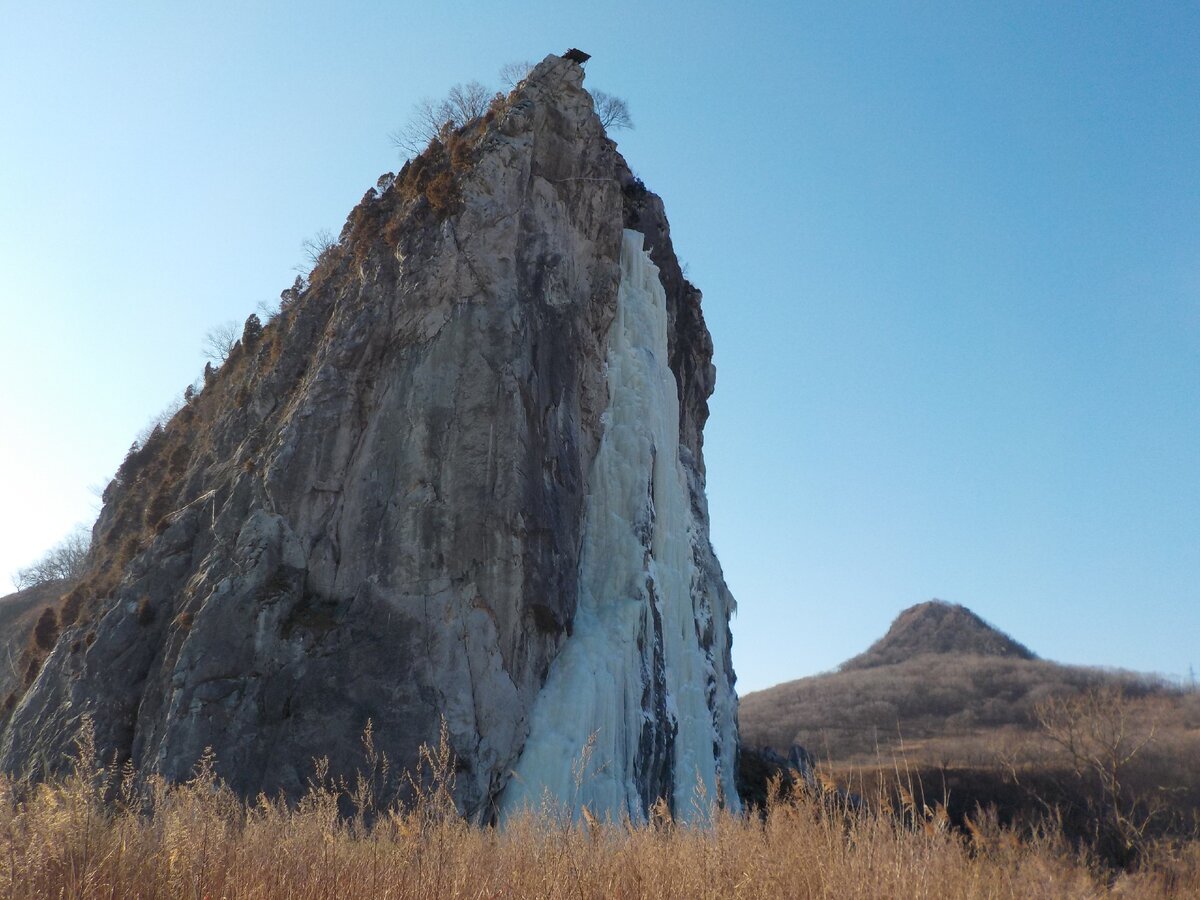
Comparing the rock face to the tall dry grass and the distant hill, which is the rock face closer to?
the tall dry grass

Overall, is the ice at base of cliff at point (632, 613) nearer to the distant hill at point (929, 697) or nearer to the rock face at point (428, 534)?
the rock face at point (428, 534)

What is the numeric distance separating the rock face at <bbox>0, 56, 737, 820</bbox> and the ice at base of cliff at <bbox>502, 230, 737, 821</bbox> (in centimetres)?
8

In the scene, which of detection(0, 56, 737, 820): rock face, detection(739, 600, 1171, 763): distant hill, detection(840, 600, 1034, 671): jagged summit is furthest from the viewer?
detection(840, 600, 1034, 671): jagged summit

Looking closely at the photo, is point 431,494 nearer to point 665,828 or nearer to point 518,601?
point 518,601

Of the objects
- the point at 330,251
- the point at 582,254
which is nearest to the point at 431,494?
the point at 582,254

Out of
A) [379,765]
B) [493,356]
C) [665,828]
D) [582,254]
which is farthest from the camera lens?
[582,254]

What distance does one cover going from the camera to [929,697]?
81750 mm

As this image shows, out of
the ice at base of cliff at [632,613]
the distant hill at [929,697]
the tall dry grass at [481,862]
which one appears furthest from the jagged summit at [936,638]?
the tall dry grass at [481,862]

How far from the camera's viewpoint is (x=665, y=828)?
22.5ft

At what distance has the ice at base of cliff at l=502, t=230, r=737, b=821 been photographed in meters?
14.3

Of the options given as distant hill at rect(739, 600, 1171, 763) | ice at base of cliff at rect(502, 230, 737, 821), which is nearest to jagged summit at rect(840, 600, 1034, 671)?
distant hill at rect(739, 600, 1171, 763)

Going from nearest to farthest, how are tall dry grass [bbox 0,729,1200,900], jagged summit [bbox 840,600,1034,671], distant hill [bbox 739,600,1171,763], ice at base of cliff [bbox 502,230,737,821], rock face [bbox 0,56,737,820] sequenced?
tall dry grass [bbox 0,729,1200,900] → rock face [bbox 0,56,737,820] → ice at base of cliff [bbox 502,230,737,821] → distant hill [bbox 739,600,1171,763] → jagged summit [bbox 840,600,1034,671]

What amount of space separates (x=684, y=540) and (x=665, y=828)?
44.6ft

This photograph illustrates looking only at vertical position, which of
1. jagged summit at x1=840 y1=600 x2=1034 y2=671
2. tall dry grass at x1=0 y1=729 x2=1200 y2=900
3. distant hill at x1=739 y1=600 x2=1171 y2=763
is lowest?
distant hill at x1=739 y1=600 x2=1171 y2=763
